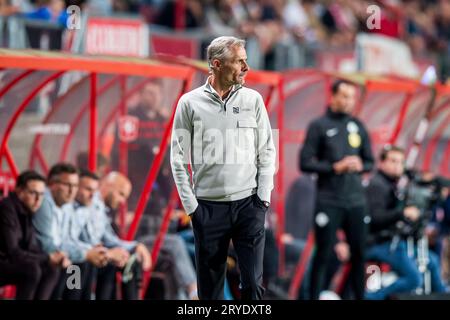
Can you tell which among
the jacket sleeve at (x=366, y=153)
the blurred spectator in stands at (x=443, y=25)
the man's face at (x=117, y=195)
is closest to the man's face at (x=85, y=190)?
the man's face at (x=117, y=195)

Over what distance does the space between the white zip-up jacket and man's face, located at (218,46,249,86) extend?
83mm

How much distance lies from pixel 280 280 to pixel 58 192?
297 cm

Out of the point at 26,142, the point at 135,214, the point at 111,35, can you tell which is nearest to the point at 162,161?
the point at 135,214

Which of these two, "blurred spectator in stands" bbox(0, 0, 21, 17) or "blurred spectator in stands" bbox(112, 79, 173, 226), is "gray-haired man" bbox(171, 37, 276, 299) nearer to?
"blurred spectator in stands" bbox(112, 79, 173, 226)

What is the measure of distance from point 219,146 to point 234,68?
44 centimetres

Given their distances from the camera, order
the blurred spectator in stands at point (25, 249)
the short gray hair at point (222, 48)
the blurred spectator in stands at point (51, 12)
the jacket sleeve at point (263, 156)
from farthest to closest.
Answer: the blurred spectator in stands at point (51, 12), the blurred spectator in stands at point (25, 249), the jacket sleeve at point (263, 156), the short gray hair at point (222, 48)

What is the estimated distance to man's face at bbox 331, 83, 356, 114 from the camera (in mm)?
10031

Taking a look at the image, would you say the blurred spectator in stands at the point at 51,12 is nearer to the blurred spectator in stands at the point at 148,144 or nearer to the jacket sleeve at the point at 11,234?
the blurred spectator in stands at the point at 148,144

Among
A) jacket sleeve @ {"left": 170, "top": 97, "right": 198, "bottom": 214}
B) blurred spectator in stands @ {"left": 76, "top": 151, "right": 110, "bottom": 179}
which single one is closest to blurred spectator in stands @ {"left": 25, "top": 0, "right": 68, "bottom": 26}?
blurred spectator in stands @ {"left": 76, "top": 151, "right": 110, "bottom": 179}

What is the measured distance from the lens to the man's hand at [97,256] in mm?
9000

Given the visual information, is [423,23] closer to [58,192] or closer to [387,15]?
[387,15]

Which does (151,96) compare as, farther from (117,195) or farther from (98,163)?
(117,195)

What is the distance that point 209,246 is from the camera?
7.12 metres

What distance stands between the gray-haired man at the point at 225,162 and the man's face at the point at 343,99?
9.65ft
